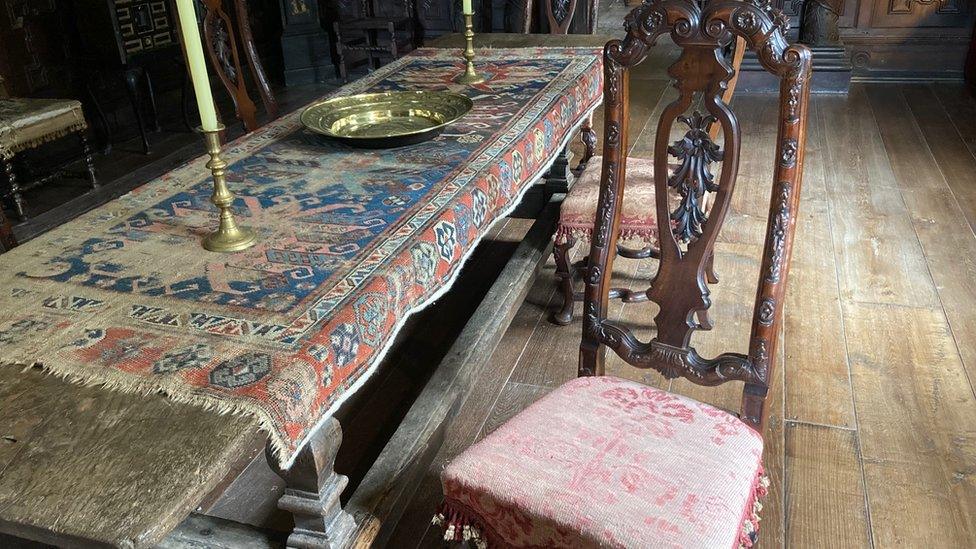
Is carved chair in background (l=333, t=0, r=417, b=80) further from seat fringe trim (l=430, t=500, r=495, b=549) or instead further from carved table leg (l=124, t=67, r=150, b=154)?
seat fringe trim (l=430, t=500, r=495, b=549)

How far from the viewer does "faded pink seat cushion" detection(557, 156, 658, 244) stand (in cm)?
217

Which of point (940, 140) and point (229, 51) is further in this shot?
point (940, 140)

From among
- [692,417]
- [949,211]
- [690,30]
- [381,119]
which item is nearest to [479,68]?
[381,119]

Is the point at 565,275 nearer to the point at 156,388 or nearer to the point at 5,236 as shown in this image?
the point at 156,388

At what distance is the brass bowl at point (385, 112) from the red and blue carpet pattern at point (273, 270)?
2.1 inches

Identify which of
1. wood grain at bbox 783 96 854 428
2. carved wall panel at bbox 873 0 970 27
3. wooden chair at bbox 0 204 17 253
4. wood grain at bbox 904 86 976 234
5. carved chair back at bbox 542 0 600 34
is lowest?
wood grain at bbox 783 96 854 428

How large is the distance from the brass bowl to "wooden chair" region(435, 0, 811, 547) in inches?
28.4

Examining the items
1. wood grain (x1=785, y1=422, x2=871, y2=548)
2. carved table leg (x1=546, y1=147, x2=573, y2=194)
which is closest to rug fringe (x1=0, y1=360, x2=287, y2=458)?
wood grain (x1=785, y1=422, x2=871, y2=548)

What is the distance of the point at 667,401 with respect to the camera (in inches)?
53.7

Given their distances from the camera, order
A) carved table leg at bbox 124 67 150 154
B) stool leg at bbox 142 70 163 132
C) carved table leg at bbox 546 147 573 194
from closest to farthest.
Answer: carved table leg at bbox 546 147 573 194 → carved table leg at bbox 124 67 150 154 → stool leg at bbox 142 70 163 132

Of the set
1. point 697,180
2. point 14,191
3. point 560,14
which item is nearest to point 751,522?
point 697,180

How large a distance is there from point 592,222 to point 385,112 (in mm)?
671

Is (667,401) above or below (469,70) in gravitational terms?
below

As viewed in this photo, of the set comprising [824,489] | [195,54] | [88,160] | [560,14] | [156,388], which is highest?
[195,54]
